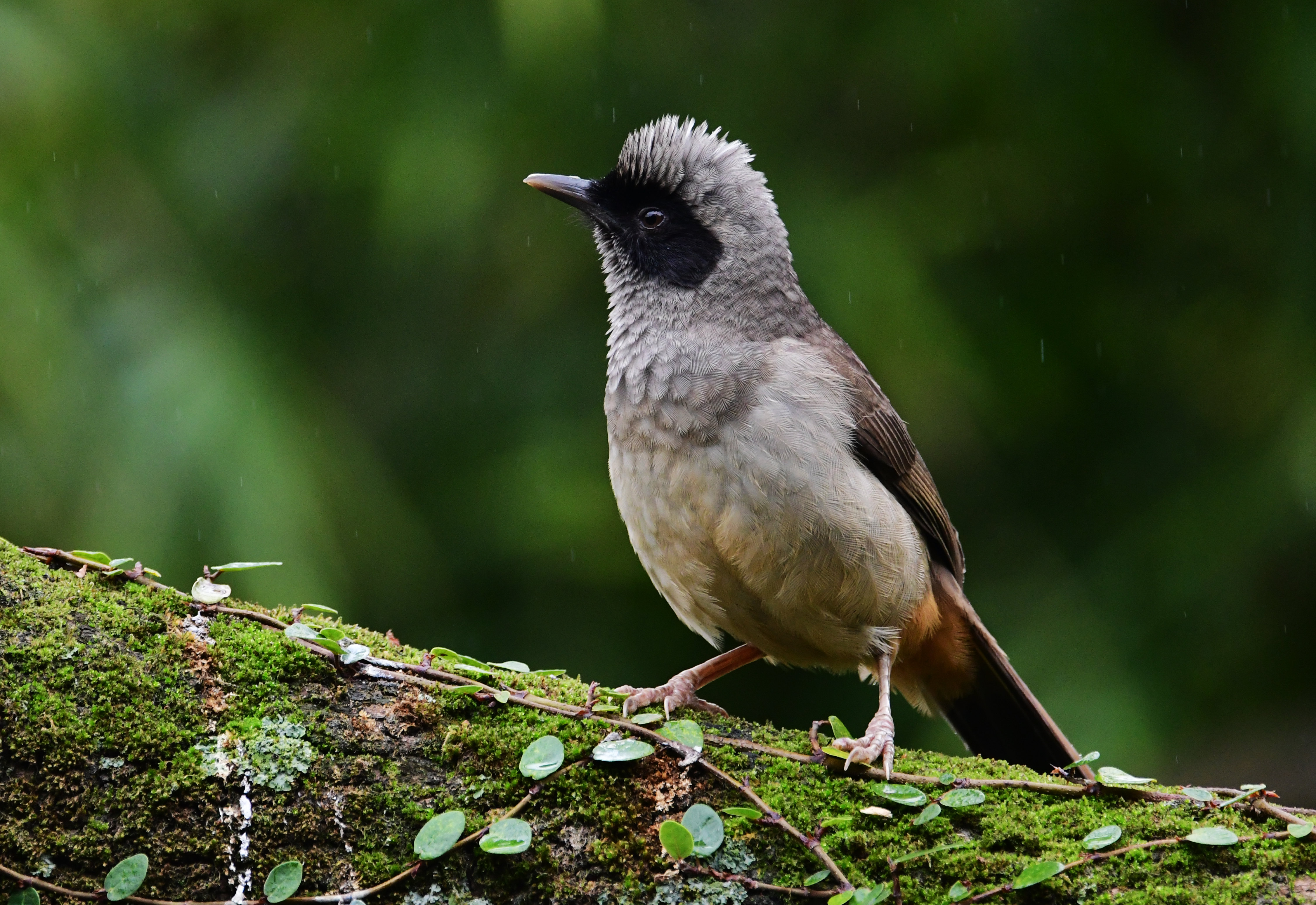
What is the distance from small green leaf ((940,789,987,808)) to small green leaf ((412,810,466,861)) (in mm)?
931

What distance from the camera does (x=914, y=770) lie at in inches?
98.0

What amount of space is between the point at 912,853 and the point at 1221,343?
401cm

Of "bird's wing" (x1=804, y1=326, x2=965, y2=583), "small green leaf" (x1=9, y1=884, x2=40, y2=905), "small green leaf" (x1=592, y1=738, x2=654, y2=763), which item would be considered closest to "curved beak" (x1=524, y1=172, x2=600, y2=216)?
"bird's wing" (x1=804, y1=326, x2=965, y2=583)

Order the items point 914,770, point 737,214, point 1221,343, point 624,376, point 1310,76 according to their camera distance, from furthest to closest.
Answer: point 1221,343 < point 1310,76 < point 737,214 < point 624,376 < point 914,770

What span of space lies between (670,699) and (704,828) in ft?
1.98

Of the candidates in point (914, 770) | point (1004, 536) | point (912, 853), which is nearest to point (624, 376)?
point (914, 770)

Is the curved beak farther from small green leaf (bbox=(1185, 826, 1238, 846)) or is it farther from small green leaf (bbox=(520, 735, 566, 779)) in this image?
small green leaf (bbox=(1185, 826, 1238, 846))

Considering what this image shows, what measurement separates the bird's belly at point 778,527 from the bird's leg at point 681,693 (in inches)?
4.9

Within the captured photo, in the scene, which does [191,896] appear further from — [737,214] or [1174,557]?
[1174,557]

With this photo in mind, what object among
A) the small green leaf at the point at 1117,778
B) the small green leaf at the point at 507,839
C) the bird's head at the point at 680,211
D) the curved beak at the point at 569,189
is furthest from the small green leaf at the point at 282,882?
the curved beak at the point at 569,189

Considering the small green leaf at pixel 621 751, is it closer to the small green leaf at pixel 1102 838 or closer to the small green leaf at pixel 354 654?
the small green leaf at pixel 354 654

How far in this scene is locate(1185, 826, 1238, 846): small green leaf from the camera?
7.09 ft

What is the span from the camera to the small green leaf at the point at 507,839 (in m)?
2.10

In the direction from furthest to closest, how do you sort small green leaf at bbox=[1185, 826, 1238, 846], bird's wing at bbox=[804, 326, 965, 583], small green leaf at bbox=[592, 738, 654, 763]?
bird's wing at bbox=[804, 326, 965, 583] < small green leaf at bbox=[592, 738, 654, 763] < small green leaf at bbox=[1185, 826, 1238, 846]
